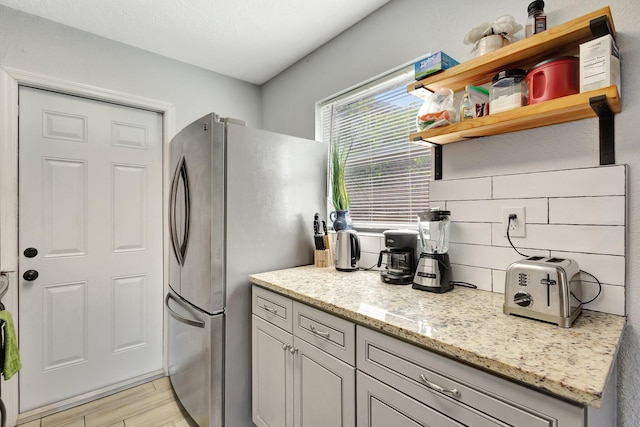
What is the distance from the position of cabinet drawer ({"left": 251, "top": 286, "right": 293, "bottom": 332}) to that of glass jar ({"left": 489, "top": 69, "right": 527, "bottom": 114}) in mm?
1184

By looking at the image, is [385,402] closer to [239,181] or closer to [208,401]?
[208,401]

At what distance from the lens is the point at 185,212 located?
5.98 ft

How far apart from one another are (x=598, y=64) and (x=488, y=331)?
0.88 m

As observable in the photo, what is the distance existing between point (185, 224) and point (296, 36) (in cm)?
149

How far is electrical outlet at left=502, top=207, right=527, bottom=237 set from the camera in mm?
1218

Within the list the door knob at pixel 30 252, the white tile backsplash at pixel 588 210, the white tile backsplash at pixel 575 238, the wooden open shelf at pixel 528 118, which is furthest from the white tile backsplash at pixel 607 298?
the door knob at pixel 30 252

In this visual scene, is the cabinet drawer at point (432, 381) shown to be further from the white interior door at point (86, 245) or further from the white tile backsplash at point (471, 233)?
the white interior door at point (86, 245)

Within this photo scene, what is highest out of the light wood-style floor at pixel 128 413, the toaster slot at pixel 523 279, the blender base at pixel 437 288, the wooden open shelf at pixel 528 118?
the wooden open shelf at pixel 528 118

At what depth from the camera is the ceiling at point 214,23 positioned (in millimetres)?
1771

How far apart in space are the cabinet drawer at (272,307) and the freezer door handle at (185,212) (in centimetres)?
56

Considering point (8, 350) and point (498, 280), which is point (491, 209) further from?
point (8, 350)

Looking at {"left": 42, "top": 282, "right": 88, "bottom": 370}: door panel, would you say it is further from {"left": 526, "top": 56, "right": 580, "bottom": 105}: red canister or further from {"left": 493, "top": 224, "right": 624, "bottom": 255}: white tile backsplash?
{"left": 526, "top": 56, "right": 580, "bottom": 105}: red canister

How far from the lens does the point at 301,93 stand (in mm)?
2424

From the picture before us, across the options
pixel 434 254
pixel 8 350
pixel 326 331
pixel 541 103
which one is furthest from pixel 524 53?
pixel 8 350
